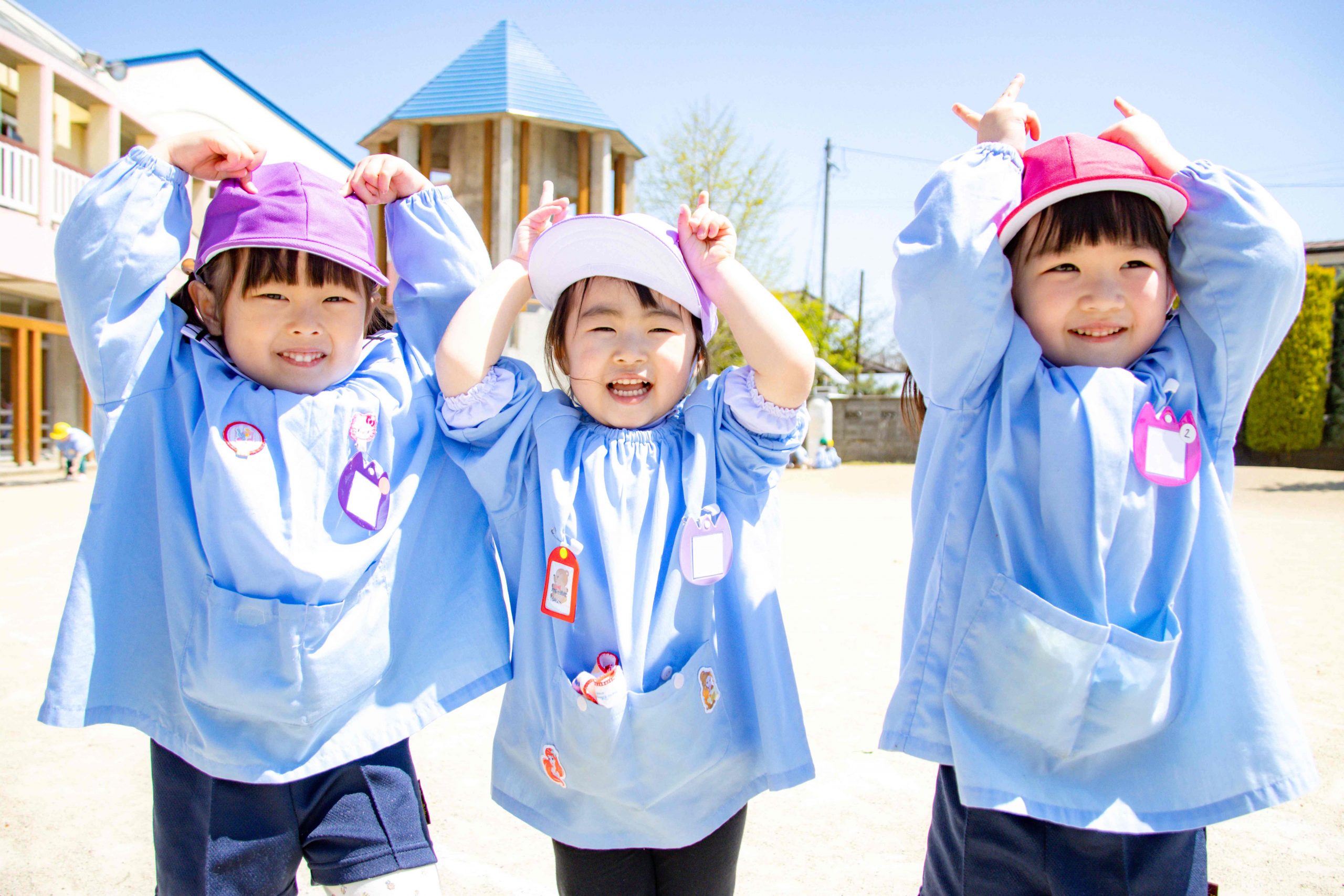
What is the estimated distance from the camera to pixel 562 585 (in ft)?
5.19

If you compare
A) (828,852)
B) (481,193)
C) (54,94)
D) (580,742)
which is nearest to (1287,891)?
(828,852)

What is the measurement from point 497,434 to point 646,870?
864mm

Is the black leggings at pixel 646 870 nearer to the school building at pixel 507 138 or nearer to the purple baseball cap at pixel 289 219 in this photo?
the purple baseball cap at pixel 289 219

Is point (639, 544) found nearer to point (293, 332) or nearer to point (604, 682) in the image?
point (604, 682)

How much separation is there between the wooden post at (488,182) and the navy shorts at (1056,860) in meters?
14.1

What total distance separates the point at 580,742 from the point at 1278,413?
1939 cm

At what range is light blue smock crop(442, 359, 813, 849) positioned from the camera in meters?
1.51

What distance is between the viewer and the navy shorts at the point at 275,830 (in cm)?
153

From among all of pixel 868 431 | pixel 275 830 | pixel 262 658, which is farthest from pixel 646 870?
pixel 868 431

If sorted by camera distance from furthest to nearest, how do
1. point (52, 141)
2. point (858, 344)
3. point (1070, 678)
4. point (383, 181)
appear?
point (858, 344) < point (52, 141) < point (383, 181) < point (1070, 678)

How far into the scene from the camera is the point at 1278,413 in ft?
55.3

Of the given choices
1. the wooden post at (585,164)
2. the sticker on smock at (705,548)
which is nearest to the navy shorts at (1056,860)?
the sticker on smock at (705,548)

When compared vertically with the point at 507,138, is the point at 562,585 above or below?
below

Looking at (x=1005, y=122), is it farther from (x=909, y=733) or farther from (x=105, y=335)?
(x=105, y=335)
